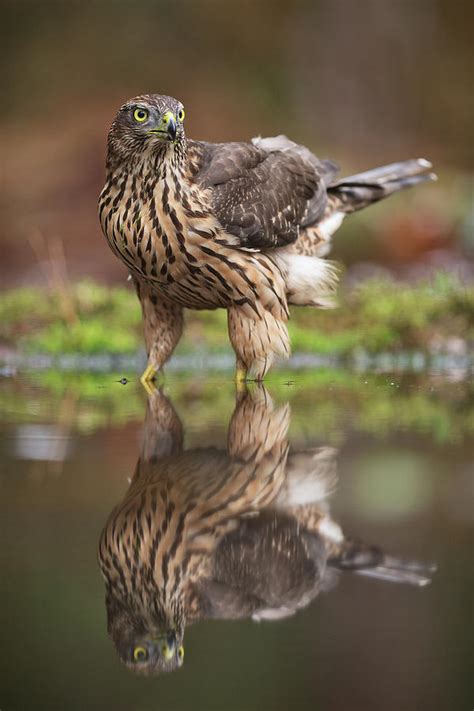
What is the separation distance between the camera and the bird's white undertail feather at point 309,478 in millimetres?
3482

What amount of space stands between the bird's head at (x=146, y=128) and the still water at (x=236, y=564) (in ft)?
4.82

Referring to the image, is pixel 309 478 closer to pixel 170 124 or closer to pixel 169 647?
pixel 169 647

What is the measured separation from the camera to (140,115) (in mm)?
5480

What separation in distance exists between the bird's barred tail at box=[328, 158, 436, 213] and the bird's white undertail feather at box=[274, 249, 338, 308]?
78 centimetres

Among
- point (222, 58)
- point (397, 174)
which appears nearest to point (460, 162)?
point (222, 58)

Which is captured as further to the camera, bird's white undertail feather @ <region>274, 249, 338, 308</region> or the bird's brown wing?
bird's white undertail feather @ <region>274, 249, 338, 308</region>

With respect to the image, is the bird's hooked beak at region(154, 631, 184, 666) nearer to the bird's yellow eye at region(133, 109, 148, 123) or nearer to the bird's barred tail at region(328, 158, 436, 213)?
the bird's yellow eye at region(133, 109, 148, 123)

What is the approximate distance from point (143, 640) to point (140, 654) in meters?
0.06

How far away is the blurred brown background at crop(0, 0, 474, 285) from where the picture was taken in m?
19.1

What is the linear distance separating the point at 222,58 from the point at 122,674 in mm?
19368

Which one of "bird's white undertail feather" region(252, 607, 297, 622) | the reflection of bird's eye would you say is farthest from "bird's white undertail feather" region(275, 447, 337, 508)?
the reflection of bird's eye

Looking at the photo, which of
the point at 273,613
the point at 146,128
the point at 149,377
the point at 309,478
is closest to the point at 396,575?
the point at 273,613

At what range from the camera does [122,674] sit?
224 centimetres

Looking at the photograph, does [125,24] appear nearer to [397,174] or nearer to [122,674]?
[397,174]
